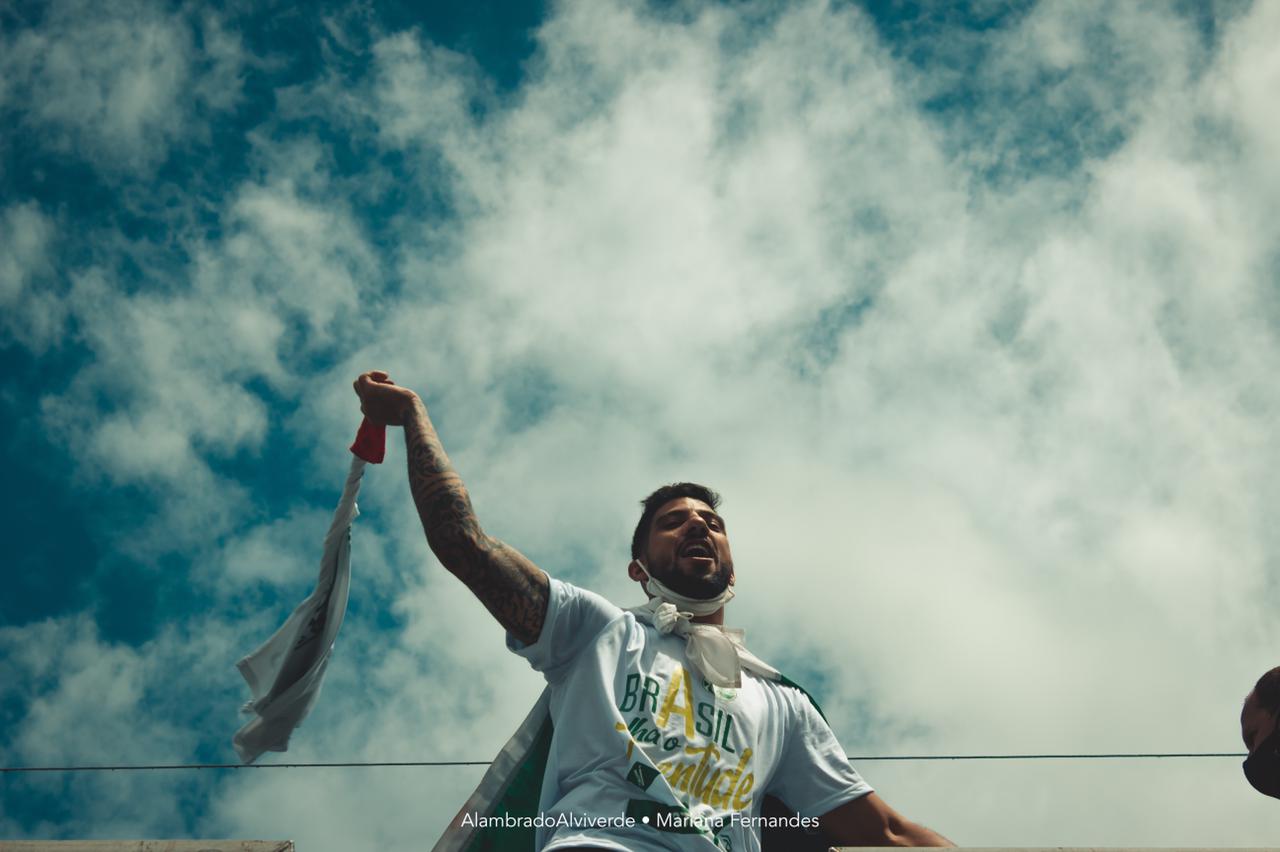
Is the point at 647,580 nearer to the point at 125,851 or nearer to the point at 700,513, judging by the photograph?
the point at 700,513

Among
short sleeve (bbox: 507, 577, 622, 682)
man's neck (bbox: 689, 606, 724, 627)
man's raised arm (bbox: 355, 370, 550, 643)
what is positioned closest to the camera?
man's raised arm (bbox: 355, 370, 550, 643)

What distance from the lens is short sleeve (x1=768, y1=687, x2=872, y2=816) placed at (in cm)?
328

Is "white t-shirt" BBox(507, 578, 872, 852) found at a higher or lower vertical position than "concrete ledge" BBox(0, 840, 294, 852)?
higher

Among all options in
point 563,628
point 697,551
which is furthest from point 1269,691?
point 563,628

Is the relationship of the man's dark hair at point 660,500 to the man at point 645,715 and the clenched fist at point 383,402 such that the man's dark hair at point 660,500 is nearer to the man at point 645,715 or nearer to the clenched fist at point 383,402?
the man at point 645,715

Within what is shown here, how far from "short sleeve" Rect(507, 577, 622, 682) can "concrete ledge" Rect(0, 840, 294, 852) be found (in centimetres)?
101

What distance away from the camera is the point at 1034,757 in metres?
A: 6.02

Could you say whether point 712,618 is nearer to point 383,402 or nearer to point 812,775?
point 812,775

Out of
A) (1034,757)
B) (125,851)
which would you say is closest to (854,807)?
(125,851)

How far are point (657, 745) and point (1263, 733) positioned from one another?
1.82 m

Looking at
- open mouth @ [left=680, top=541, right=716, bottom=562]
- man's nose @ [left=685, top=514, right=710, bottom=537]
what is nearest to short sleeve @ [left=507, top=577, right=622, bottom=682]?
open mouth @ [left=680, top=541, right=716, bottom=562]

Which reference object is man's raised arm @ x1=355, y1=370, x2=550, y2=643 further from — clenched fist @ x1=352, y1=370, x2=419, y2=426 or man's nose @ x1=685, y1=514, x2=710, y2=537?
man's nose @ x1=685, y1=514, x2=710, y2=537

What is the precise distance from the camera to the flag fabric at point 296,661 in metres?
3.08

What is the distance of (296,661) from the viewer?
313cm
